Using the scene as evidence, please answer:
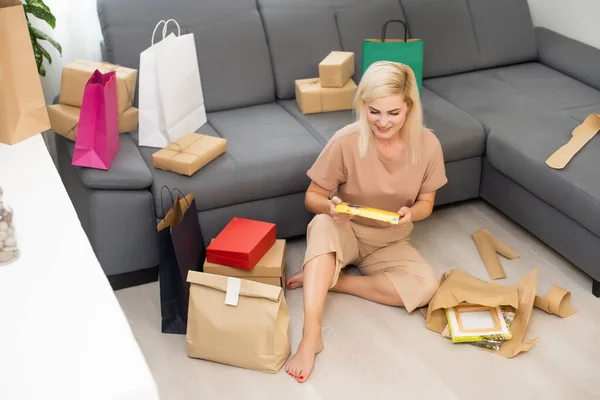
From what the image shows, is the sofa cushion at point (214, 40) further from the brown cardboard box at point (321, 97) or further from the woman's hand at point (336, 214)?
the woman's hand at point (336, 214)

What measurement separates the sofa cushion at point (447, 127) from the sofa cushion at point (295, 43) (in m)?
0.19

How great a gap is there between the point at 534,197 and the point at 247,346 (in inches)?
49.5

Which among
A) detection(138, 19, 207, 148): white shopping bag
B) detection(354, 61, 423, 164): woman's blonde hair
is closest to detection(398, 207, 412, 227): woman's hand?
detection(354, 61, 423, 164): woman's blonde hair

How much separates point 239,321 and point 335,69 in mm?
1210

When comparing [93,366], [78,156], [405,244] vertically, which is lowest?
[405,244]

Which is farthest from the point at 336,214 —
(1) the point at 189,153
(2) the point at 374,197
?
(1) the point at 189,153

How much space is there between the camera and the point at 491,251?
2.72m

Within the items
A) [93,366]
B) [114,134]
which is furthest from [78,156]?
[93,366]

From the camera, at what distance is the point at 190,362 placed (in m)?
2.23

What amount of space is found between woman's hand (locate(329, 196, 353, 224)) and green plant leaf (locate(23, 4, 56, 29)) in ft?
4.11

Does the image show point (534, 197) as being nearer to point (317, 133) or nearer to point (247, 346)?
point (317, 133)

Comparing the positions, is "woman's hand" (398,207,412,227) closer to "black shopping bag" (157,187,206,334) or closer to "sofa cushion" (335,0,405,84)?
"black shopping bag" (157,187,206,334)

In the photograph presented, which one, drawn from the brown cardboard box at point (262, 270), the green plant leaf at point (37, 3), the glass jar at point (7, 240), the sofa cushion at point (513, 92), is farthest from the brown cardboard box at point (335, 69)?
the glass jar at point (7, 240)

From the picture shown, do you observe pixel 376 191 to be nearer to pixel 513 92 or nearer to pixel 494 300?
pixel 494 300
